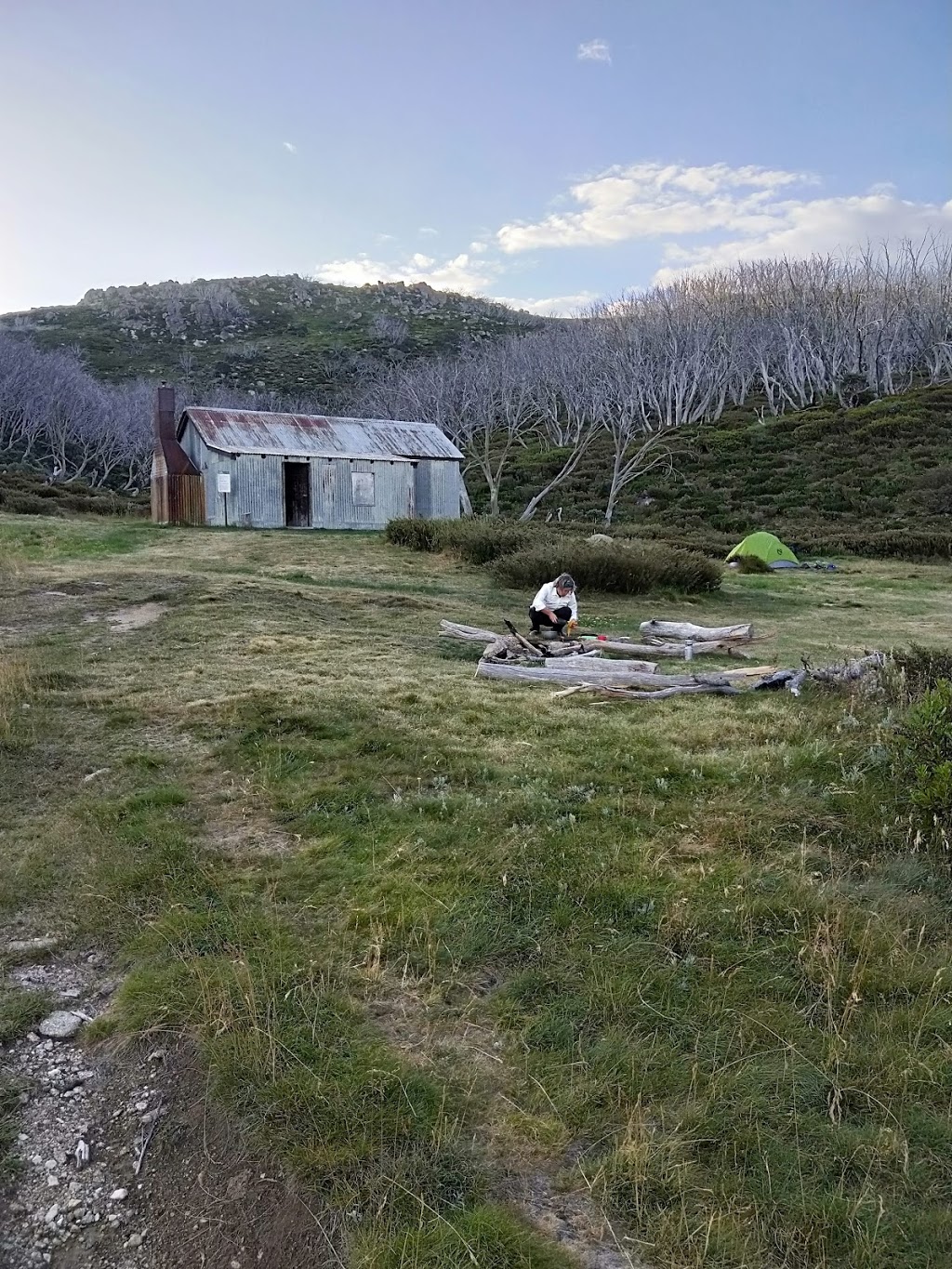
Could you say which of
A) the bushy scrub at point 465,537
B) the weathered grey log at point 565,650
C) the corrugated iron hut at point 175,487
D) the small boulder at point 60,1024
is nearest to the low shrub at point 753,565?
the bushy scrub at point 465,537

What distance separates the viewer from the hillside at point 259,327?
73.2 metres

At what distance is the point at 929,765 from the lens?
15.1ft

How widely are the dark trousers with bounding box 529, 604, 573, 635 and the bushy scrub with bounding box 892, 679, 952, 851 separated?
552 centimetres

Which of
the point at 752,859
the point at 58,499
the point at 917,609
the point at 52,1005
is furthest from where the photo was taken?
the point at 58,499

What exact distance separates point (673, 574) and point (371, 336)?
7637 centimetres

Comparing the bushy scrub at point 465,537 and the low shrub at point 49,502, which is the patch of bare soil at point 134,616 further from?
the low shrub at point 49,502

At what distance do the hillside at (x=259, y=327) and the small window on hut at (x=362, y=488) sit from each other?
41.1 metres

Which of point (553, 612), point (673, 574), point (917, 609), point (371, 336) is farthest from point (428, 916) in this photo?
point (371, 336)

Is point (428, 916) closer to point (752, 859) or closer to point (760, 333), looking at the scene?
point (752, 859)

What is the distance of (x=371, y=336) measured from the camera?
84.4 metres

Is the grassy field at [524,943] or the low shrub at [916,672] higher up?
the low shrub at [916,672]

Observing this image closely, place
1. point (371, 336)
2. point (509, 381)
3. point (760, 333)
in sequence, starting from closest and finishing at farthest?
point (509, 381)
point (760, 333)
point (371, 336)

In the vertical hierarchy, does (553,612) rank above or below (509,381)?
below

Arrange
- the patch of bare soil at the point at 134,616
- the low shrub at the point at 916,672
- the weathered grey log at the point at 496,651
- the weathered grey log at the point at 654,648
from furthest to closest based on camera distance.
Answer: the patch of bare soil at the point at 134,616, the weathered grey log at the point at 654,648, the weathered grey log at the point at 496,651, the low shrub at the point at 916,672
